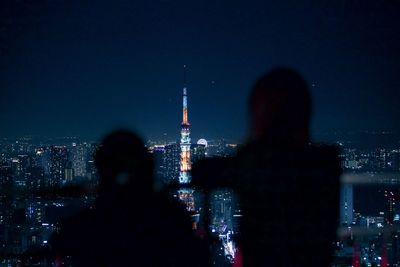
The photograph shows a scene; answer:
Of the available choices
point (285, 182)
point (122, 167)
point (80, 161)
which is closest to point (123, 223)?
point (122, 167)

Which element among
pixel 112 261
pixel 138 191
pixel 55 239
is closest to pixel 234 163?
pixel 138 191

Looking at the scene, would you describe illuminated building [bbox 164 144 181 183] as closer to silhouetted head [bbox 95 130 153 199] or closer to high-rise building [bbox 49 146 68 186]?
high-rise building [bbox 49 146 68 186]

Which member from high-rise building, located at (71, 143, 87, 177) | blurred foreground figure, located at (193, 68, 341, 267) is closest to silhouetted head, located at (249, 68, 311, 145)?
blurred foreground figure, located at (193, 68, 341, 267)

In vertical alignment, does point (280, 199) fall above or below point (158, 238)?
above

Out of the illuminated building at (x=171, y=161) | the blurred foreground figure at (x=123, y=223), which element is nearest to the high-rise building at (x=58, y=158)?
the illuminated building at (x=171, y=161)

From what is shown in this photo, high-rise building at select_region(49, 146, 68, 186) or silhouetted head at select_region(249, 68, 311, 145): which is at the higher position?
silhouetted head at select_region(249, 68, 311, 145)

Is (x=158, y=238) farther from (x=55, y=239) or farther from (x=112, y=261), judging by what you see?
(x=55, y=239)

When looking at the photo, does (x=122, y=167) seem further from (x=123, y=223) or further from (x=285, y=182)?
(x=285, y=182)
